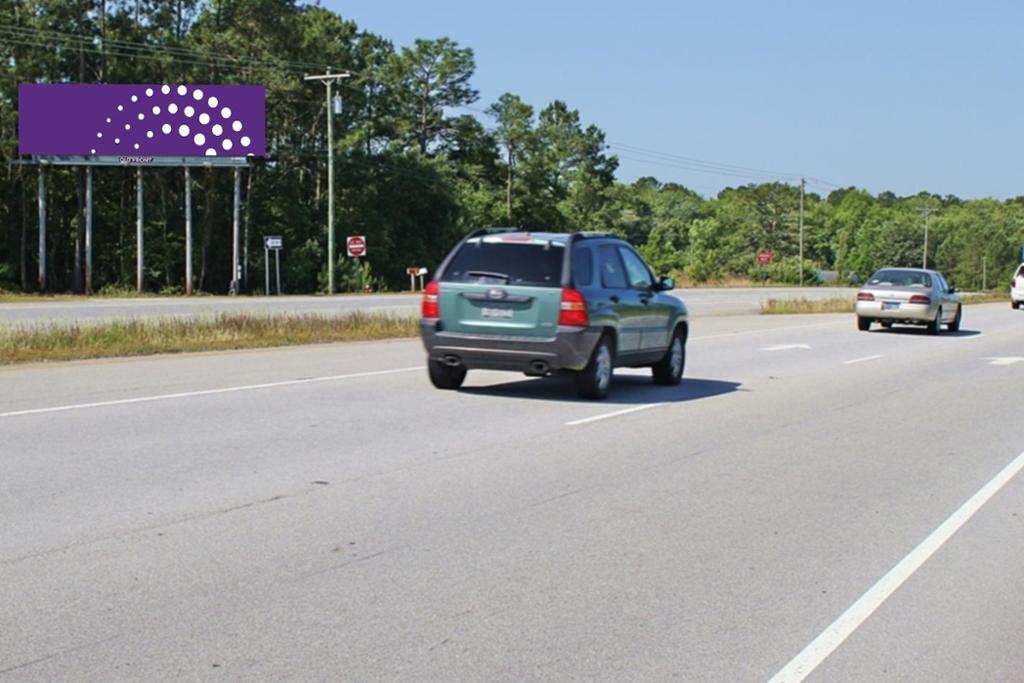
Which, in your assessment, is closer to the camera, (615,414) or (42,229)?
(615,414)

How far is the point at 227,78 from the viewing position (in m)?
70.3

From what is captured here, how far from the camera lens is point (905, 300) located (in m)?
32.4

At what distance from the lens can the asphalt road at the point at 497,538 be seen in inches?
222

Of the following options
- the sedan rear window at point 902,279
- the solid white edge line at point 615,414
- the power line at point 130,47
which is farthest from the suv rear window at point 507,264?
the power line at point 130,47

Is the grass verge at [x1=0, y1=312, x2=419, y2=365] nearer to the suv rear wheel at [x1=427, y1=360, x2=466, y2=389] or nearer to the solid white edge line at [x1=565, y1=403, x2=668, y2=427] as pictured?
the suv rear wheel at [x1=427, y1=360, x2=466, y2=389]

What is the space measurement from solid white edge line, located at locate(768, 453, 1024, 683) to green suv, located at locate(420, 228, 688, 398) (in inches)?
217

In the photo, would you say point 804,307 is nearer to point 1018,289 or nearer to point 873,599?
point 1018,289

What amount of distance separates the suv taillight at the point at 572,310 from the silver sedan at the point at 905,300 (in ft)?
65.1

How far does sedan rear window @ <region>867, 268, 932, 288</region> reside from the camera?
1296 inches

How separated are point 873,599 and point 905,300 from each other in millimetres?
26974

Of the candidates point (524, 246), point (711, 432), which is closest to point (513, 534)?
point (711, 432)

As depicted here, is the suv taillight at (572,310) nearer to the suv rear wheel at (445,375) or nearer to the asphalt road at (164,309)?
the suv rear wheel at (445,375)

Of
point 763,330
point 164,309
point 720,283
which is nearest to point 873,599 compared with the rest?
point 763,330

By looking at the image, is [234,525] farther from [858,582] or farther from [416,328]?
[416,328]
